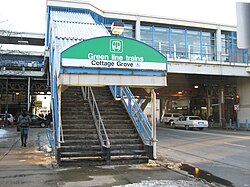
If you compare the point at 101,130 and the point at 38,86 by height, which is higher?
the point at 38,86

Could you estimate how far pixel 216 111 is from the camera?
44031mm

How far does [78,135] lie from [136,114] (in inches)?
96.4

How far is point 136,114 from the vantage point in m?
11.7

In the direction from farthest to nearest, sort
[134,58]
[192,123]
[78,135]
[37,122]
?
[37,122], [192,123], [78,135], [134,58]

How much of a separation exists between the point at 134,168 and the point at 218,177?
2464mm

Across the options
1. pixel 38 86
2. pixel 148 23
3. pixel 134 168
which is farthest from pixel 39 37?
pixel 134 168

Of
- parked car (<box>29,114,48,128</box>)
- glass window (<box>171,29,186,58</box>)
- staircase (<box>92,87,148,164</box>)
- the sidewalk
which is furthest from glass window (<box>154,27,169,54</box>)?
the sidewalk

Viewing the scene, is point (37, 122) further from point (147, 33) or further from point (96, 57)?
point (96, 57)

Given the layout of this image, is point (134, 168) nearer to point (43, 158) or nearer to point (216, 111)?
point (43, 158)

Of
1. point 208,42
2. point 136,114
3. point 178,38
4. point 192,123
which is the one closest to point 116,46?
point 136,114

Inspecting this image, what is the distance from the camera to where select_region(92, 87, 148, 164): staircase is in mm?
10067

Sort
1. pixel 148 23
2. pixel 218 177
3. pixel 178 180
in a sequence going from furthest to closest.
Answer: pixel 148 23 < pixel 218 177 < pixel 178 180

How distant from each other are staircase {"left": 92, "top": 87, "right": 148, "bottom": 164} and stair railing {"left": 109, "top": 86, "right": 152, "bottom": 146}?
0.17 meters

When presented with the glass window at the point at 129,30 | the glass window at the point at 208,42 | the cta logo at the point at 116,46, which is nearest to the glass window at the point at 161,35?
the glass window at the point at 129,30
